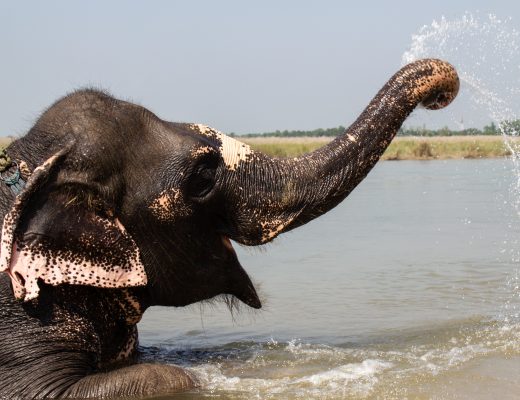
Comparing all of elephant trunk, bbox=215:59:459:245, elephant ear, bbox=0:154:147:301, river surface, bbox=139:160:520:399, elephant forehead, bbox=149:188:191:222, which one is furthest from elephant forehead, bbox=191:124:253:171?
river surface, bbox=139:160:520:399

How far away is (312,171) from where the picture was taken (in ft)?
21.3

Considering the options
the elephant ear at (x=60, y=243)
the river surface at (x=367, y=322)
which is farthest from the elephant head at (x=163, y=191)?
the river surface at (x=367, y=322)

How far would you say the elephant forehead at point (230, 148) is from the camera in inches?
260

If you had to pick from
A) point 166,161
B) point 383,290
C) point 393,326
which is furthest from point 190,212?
point 383,290

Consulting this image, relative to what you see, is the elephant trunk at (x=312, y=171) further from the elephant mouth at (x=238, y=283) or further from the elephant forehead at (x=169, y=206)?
the elephant forehead at (x=169, y=206)

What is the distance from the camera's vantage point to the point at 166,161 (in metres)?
6.41

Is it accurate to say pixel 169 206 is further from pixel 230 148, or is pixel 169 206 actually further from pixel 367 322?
pixel 367 322

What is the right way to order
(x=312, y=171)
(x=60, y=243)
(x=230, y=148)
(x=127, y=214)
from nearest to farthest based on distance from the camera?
1. (x=60, y=243)
2. (x=127, y=214)
3. (x=312, y=171)
4. (x=230, y=148)

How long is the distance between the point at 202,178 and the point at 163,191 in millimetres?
286

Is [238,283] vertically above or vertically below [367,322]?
above

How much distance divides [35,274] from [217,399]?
1400 mm

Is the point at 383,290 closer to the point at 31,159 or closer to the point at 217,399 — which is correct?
the point at 217,399

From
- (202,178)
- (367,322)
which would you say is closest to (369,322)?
(367,322)

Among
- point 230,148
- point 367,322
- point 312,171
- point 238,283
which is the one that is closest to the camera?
point 312,171
